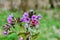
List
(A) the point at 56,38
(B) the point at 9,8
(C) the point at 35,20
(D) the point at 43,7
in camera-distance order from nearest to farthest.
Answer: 1. (C) the point at 35,20
2. (A) the point at 56,38
3. (B) the point at 9,8
4. (D) the point at 43,7

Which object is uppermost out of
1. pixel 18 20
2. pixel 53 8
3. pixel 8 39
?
pixel 18 20

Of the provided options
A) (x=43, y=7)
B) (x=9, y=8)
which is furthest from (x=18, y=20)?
(x=43, y=7)

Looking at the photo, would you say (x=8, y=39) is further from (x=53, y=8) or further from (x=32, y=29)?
(x=53, y=8)

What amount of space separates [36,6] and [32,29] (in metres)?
6.34

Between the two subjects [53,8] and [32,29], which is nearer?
[32,29]

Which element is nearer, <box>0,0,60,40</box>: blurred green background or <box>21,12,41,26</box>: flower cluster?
<box>21,12,41,26</box>: flower cluster

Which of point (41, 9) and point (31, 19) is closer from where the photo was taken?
point (31, 19)

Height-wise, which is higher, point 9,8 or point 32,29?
point 32,29

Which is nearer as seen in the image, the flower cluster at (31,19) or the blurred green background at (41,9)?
the flower cluster at (31,19)

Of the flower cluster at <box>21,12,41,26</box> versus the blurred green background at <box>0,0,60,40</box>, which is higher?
the flower cluster at <box>21,12,41,26</box>

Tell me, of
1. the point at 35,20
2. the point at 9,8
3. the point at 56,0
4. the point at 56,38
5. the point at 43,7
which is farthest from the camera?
the point at 56,0

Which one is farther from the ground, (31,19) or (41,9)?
(31,19)

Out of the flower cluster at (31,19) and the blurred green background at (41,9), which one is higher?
the flower cluster at (31,19)

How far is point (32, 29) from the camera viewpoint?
381 cm
